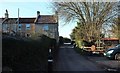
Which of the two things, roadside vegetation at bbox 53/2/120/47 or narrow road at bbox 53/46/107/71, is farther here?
roadside vegetation at bbox 53/2/120/47

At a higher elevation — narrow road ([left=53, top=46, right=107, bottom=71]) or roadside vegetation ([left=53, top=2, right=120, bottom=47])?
roadside vegetation ([left=53, top=2, right=120, bottom=47])

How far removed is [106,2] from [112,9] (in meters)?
1.42

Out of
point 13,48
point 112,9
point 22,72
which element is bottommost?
point 22,72

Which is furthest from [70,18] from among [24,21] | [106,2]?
[24,21]

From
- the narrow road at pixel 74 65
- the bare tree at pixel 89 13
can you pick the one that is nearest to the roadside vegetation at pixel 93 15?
the bare tree at pixel 89 13

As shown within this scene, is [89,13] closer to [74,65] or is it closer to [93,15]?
[93,15]

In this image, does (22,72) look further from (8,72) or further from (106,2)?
(106,2)

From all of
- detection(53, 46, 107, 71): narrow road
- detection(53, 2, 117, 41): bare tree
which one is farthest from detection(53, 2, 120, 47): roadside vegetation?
detection(53, 46, 107, 71): narrow road

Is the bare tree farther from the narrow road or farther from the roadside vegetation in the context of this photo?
the narrow road

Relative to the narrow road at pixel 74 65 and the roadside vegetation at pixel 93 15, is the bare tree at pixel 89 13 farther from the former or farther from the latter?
the narrow road at pixel 74 65

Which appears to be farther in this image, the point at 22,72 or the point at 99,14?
the point at 99,14

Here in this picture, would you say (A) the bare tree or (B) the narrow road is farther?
(A) the bare tree

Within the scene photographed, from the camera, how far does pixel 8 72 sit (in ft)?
24.5

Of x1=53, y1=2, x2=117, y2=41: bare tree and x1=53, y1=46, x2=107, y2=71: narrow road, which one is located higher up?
x1=53, y1=2, x2=117, y2=41: bare tree
